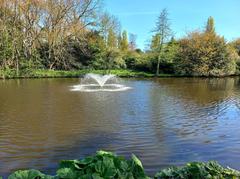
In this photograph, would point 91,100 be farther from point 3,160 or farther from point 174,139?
point 3,160

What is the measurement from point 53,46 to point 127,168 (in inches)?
1323

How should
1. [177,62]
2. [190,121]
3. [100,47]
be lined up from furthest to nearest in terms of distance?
[100,47]
[177,62]
[190,121]

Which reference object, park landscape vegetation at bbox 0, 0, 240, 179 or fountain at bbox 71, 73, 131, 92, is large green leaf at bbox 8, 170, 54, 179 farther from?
park landscape vegetation at bbox 0, 0, 240, 179

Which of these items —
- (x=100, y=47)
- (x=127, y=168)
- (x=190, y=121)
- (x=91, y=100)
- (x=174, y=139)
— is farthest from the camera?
(x=100, y=47)

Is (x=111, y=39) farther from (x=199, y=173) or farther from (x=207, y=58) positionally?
(x=199, y=173)

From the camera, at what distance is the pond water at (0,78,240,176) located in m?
6.27

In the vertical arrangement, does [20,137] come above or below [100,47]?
below

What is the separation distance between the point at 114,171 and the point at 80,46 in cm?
3647

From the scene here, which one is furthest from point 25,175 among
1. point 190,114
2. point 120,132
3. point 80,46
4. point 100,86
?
point 80,46

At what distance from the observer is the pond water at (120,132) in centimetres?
627

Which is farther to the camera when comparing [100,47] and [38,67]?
[100,47]

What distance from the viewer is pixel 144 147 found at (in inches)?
272

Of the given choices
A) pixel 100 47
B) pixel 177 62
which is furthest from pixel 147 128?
pixel 100 47

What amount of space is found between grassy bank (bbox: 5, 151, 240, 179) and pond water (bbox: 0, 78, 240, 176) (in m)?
1.52
